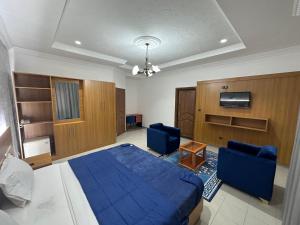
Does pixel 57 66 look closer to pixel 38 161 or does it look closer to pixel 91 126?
pixel 91 126

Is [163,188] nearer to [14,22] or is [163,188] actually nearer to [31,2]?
[31,2]

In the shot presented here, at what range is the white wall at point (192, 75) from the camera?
304 cm

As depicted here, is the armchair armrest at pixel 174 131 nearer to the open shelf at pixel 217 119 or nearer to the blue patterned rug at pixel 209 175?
the blue patterned rug at pixel 209 175

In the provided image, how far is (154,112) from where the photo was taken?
6199 millimetres

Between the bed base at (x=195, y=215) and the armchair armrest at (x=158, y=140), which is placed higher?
the armchair armrest at (x=158, y=140)

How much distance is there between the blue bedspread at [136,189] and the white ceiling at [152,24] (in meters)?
2.26

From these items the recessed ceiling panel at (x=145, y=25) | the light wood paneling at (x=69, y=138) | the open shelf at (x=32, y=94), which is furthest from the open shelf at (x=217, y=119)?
the open shelf at (x=32, y=94)

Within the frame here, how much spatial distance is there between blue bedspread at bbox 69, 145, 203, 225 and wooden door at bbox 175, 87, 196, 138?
10.4ft

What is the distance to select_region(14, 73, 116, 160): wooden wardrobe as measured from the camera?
10.0 ft

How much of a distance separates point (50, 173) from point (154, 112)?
476cm

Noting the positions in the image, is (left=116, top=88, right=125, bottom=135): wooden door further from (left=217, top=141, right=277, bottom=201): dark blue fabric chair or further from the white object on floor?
(left=217, top=141, right=277, bottom=201): dark blue fabric chair

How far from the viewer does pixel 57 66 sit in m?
3.58

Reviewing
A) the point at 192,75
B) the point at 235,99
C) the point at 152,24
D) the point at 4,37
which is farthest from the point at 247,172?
the point at 4,37

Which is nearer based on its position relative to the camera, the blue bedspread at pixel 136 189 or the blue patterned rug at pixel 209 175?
the blue bedspread at pixel 136 189
